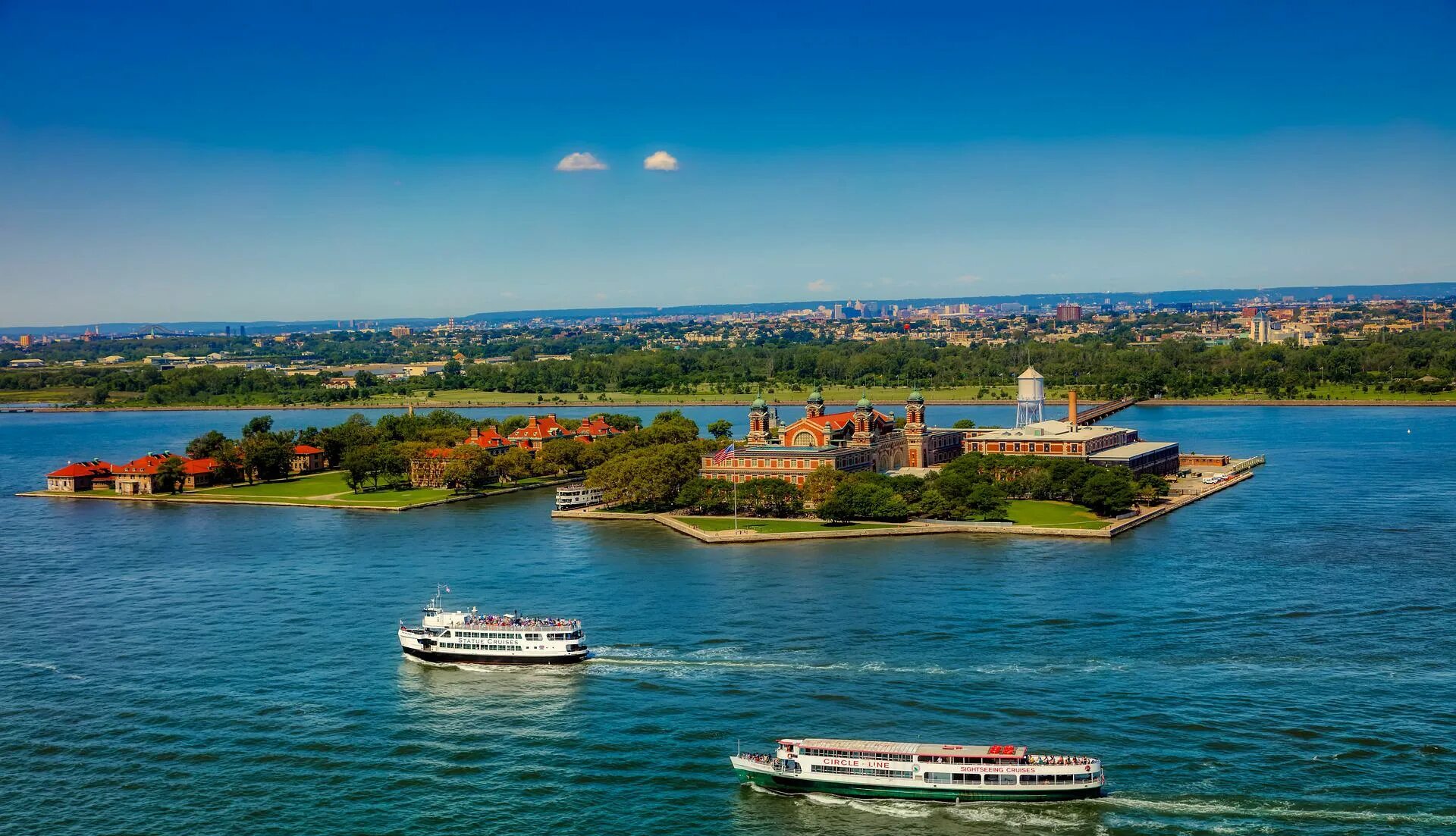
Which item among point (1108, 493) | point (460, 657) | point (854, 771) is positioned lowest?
point (854, 771)

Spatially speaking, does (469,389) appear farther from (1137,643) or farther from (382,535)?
(1137,643)

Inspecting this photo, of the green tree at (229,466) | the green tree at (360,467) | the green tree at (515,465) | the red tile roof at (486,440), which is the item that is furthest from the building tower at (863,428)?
the green tree at (229,466)

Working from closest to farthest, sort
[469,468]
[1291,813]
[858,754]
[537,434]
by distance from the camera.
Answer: [1291,813], [858,754], [469,468], [537,434]

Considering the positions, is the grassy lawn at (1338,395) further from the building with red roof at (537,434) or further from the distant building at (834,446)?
the building with red roof at (537,434)

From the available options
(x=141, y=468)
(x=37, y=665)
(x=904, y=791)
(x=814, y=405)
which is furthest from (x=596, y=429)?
(x=904, y=791)

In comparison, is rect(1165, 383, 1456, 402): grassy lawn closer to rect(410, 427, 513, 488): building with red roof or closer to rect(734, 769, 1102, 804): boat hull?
rect(410, 427, 513, 488): building with red roof

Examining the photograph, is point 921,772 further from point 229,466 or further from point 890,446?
point 229,466

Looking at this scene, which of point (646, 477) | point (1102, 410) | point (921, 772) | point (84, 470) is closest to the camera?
point (921, 772)
